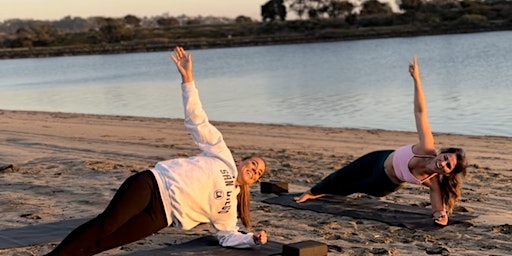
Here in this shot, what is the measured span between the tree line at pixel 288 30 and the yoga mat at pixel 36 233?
88.5m

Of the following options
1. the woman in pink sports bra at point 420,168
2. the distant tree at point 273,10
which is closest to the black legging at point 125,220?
the woman in pink sports bra at point 420,168

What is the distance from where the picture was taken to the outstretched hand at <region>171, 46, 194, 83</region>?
4461 millimetres

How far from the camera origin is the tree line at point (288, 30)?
3696 inches

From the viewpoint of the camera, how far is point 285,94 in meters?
28.4

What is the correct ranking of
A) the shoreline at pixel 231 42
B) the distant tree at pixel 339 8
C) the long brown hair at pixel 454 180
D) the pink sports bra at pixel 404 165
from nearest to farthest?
1. the long brown hair at pixel 454 180
2. the pink sports bra at pixel 404 165
3. the shoreline at pixel 231 42
4. the distant tree at pixel 339 8

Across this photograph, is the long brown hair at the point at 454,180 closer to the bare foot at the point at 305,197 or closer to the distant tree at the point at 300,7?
the bare foot at the point at 305,197

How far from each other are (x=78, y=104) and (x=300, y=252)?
24.6 m

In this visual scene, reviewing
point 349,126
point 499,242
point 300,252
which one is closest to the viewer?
point 300,252

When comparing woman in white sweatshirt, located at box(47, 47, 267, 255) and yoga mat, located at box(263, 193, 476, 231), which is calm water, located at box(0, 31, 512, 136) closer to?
yoga mat, located at box(263, 193, 476, 231)

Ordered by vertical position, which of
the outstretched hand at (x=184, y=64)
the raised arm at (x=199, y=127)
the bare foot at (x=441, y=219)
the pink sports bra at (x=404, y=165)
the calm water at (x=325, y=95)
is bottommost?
the calm water at (x=325, y=95)

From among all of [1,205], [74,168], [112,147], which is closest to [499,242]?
[1,205]

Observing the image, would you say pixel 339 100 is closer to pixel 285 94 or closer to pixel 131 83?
pixel 285 94

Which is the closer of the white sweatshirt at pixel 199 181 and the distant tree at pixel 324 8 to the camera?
the white sweatshirt at pixel 199 181

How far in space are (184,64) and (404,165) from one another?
2366mm
